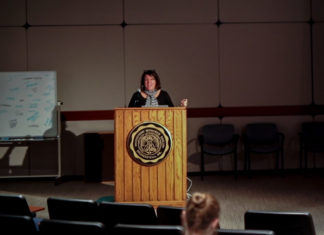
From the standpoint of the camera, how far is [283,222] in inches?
92.9

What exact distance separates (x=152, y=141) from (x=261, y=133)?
350 cm

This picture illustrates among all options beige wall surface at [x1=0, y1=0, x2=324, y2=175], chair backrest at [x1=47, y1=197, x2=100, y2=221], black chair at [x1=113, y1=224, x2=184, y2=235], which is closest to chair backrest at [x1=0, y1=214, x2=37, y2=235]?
chair backrest at [x1=47, y1=197, x2=100, y2=221]

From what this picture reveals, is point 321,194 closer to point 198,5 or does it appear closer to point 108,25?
point 198,5

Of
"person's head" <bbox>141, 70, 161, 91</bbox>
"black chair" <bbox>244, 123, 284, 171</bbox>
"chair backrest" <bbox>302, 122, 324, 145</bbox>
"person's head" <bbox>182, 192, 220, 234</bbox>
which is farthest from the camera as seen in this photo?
"chair backrest" <bbox>302, 122, 324, 145</bbox>

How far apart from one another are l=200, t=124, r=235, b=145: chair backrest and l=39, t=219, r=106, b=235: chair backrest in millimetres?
5086

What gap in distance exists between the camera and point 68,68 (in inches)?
287

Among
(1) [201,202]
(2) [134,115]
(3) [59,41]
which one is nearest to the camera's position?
(1) [201,202]

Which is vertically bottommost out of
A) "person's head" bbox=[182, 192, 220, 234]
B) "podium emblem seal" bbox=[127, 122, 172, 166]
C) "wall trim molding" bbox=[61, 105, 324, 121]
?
"person's head" bbox=[182, 192, 220, 234]

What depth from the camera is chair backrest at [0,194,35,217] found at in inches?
113

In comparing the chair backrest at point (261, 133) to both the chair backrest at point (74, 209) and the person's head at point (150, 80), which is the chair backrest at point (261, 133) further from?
the chair backrest at point (74, 209)

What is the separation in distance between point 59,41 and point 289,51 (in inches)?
164

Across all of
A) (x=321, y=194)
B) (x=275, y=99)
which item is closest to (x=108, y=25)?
(x=275, y=99)

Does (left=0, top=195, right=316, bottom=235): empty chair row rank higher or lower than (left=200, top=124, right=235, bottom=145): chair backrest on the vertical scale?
lower

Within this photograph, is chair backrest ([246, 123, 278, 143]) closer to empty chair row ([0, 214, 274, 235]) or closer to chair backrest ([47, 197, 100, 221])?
chair backrest ([47, 197, 100, 221])
